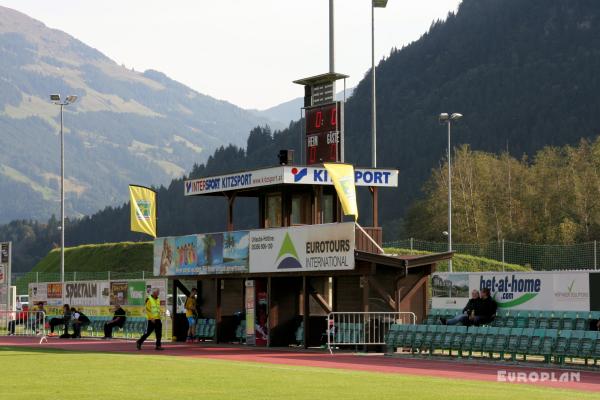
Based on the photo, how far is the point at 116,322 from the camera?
3850cm

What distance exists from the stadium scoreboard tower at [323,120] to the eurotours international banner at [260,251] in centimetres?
272

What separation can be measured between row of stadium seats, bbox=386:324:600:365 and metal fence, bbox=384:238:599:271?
15087 mm

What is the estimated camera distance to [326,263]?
99.5 feet

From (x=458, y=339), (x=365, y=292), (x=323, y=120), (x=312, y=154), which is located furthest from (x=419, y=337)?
(x=323, y=120)

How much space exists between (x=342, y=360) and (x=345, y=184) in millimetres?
4991

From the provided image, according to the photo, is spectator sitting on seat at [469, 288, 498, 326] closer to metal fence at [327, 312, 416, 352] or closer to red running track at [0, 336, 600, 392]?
metal fence at [327, 312, 416, 352]

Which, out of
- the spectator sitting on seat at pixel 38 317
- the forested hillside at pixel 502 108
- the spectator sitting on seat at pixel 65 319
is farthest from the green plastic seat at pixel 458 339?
the forested hillside at pixel 502 108

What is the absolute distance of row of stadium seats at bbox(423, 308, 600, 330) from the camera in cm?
2727

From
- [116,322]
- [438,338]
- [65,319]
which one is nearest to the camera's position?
[438,338]

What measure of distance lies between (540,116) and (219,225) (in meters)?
54.5

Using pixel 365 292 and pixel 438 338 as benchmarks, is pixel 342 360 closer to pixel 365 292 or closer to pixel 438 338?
pixel 438 338

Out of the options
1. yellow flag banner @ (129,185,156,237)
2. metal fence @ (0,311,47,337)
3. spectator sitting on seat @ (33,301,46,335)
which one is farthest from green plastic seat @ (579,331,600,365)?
metal fence @ (0,311,47,337)

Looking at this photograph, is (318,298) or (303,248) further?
(318,298)

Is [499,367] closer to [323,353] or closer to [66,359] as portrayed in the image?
[323,353]
